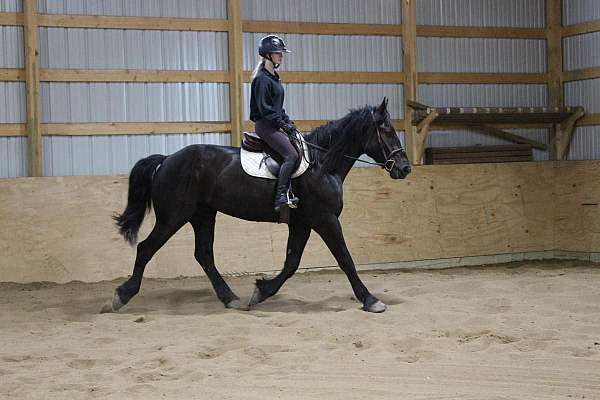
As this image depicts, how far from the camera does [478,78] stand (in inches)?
472

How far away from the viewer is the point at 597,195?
11219 millimetres

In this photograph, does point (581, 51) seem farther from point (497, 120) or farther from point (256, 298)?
point (256, 298)

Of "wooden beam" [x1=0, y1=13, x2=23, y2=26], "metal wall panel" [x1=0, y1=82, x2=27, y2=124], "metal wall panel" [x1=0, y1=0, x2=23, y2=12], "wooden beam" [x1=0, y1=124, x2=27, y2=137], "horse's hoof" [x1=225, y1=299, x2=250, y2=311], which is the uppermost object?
"metal wall panel" [x1=0, y1=0, x2=23, y2=12]

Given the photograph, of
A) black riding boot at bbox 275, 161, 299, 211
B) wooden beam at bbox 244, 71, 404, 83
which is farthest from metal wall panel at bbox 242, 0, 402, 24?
black riding boot at bbox 275, 161, 299, 211

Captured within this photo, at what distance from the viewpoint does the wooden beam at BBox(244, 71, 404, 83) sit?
1086 cm

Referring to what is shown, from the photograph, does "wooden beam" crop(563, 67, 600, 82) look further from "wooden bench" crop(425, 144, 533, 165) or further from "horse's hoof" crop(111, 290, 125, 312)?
"horse's hoof" crop(111, 290, 125, 312)

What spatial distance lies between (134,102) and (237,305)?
11.9 ft

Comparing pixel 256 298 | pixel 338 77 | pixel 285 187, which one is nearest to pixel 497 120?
pixel 338 77

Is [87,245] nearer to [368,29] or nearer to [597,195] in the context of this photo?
[368,29]

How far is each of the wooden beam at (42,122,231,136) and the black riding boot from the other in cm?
335

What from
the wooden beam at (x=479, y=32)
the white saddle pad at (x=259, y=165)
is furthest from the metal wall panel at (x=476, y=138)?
the white saddle pad at (x=259, y=165)

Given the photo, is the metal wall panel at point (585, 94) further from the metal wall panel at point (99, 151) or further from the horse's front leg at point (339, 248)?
the horse's front leg at point (339, 248)

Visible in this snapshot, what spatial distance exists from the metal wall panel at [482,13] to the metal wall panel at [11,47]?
5324 millimetres

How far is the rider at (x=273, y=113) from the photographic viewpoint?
7281 millimetres
